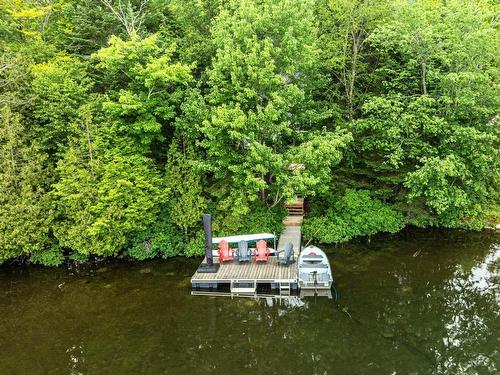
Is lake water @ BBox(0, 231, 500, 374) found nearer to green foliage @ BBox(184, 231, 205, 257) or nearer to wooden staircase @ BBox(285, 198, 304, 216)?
green foliage @ BBox(184, 231, 205, 257)

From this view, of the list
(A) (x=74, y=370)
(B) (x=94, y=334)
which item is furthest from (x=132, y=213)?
(A) (x=74, y=370)

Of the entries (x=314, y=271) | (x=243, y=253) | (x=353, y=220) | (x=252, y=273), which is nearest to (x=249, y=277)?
(x=252, y=273)

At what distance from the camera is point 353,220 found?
21375 millimetres

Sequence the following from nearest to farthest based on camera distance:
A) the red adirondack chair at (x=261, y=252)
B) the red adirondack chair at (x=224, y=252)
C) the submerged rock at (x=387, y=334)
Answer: the submerged rock at (x=387, y=334)
the red adirondack chair at (x=261, y=252)
the red adirondack chair at (x=224, y=252)

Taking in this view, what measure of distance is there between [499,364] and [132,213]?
1516 cm

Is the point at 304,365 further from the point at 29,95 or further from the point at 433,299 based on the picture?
the point at 29,95

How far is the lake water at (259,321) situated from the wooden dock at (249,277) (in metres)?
0.66

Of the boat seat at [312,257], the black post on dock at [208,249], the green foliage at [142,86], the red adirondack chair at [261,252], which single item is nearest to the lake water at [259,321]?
the black post on dock at [208,249]

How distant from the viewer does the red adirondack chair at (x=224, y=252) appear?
59.3ft

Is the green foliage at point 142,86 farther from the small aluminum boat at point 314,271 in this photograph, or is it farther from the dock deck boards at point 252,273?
the small aluminum boat at point 314,271

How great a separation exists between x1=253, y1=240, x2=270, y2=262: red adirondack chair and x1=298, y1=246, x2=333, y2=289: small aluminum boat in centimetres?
152

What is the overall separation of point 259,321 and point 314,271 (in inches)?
129

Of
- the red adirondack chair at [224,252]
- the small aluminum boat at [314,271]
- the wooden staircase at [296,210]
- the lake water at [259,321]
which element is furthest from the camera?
the wooden staircase at [296,210]

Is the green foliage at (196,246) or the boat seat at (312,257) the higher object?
the boat seat at (312,257)
